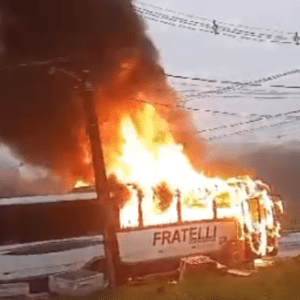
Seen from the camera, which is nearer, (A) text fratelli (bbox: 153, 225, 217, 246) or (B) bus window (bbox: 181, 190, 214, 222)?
(A) text fratelli (bbox: 153, 225, 217, 246)

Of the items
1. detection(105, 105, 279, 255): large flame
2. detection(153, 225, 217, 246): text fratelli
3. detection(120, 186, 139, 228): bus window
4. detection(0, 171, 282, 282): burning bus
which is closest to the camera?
detection(0, 171, 282, 282): burning bus

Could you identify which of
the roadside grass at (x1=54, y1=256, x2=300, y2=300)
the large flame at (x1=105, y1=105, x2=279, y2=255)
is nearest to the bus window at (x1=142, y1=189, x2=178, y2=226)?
the large flame at (x1=105, y1=105, x2=279, y2=255)

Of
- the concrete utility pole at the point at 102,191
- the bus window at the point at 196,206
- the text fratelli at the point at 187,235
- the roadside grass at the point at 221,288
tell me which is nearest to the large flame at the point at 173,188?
the bus window at the point at 196,206

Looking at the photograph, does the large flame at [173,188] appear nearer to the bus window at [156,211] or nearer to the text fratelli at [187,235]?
the bus window at [156,211]

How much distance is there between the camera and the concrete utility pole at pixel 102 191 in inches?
661

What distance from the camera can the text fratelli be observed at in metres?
19.0

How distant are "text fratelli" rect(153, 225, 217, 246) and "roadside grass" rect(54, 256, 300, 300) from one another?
54.2 inches

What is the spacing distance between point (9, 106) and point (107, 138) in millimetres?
4671

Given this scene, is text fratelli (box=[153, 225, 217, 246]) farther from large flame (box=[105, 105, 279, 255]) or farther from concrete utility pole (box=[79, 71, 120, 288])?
concrete utility pole (box=[79, 71, 120, 288])

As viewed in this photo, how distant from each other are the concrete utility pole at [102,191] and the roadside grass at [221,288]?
81 cm

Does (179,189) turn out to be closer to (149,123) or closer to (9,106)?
(149,123)

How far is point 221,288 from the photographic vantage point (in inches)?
609

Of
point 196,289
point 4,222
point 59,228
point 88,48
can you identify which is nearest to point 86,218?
point 59,228

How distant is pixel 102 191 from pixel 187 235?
170 inches
